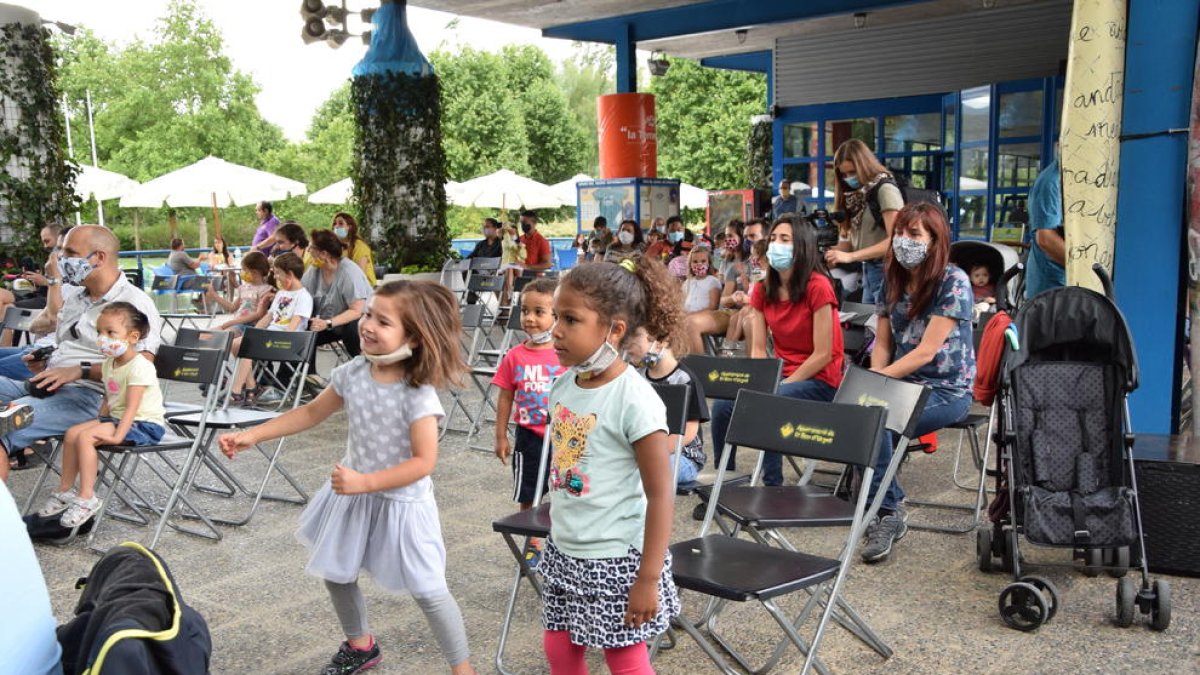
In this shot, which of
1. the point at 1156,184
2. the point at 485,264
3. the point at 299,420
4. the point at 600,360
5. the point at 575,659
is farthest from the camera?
the point at 485,264

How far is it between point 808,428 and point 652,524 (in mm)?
1295

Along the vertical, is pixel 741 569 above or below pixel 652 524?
below

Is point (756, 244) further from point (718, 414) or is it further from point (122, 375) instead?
point (122, 375)

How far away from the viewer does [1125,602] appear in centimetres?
373

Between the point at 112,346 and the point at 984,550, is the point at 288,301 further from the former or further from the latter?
the point at 984,550

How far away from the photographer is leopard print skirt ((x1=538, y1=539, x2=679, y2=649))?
101 inches

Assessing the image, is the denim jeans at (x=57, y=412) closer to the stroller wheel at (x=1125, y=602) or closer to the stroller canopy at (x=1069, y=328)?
the stroller canopy at (x=1069, y=328)

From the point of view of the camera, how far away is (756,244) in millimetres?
7867

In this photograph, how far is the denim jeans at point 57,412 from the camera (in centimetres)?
520

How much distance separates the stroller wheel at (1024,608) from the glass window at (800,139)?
46.8ft

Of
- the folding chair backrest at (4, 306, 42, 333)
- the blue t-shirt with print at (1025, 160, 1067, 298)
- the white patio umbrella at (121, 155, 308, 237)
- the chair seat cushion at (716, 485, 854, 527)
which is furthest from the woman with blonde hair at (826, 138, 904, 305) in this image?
the white patio umbrella at (121, 155, 308, 237)

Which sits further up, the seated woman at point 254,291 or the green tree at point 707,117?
the green tree at point 707,117

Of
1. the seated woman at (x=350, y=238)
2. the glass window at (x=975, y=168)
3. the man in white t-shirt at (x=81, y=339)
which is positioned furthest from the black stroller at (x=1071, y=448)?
the glass window at (x=975, y=168)

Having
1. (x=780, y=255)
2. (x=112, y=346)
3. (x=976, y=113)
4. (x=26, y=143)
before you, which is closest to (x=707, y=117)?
(x=976, y=113)
